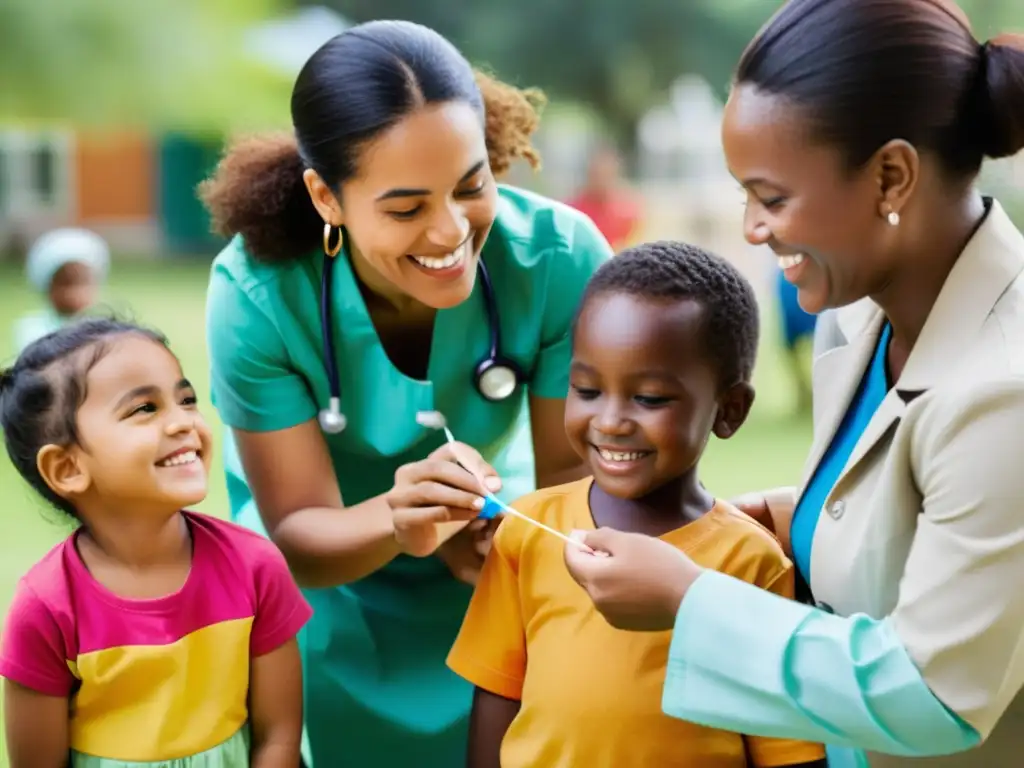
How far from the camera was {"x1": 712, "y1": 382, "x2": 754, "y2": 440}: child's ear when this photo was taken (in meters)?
2.12

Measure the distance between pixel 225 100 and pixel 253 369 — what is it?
16.2 metres

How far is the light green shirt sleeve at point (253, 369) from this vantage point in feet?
8.52

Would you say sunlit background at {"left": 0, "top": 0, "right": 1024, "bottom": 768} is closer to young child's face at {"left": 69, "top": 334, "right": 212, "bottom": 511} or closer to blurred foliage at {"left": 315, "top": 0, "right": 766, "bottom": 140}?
blurred foliage at {"left": 315, "top": 0, "right": 766, "bottom": 140}

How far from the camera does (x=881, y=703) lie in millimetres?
1781

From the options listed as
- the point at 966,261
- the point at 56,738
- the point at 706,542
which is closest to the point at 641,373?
the point at 706,542

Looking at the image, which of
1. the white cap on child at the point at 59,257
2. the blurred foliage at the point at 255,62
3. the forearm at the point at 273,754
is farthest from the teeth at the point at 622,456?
the blurred foliage at the point at 255,62

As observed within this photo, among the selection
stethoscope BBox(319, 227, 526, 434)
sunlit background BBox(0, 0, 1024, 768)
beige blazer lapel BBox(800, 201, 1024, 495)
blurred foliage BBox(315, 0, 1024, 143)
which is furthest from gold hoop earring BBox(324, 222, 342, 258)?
blurred foliage BBox(315, 0, 1024, 143)

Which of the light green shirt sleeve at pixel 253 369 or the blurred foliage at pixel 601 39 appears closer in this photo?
the light green shirt sleeve at pixel 253 369

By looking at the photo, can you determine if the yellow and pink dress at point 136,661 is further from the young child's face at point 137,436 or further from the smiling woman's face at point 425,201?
the smiling woman's face at point 425,201

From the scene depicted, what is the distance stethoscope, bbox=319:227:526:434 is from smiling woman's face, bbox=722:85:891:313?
0.82m

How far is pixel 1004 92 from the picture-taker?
5.99ft

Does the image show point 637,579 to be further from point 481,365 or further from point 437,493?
point 481,365

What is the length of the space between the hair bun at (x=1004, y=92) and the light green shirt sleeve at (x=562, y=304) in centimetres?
95

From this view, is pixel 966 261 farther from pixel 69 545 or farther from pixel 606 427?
pixel 69 545
